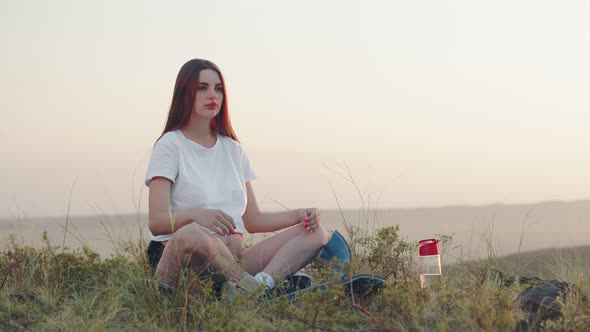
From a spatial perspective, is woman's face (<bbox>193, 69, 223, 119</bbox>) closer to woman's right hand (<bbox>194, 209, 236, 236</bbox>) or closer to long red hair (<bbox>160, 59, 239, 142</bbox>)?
long red hair (<bbox>160, 59, 239, 142</bbox>)

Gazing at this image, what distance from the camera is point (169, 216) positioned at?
14.8 ft

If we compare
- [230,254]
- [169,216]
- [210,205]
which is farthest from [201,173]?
[230,254]

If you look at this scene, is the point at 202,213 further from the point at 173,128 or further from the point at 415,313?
the point at 415,313

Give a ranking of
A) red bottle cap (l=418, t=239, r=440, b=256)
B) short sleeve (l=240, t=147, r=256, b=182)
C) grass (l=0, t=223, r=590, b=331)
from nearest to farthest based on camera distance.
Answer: grass (l=0, t=223, r=590, b=331) → red bottle cap (l=418, t=239, r=440, b=256) → short sleeve (l=240, t=147, r=256, b=182)

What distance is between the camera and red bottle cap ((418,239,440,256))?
4363 mm

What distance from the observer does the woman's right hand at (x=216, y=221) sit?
14.4 ft

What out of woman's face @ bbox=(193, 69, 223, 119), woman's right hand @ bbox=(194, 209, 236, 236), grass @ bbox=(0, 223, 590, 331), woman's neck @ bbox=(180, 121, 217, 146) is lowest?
grass @ bbox=(0, 223, 590, 331)

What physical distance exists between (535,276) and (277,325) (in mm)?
2511

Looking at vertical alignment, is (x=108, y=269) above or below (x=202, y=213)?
below

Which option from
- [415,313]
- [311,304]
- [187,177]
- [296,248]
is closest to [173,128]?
[187,177]

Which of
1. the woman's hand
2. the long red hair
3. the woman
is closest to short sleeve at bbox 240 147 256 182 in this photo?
the woman

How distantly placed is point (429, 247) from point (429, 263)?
6.2 inches

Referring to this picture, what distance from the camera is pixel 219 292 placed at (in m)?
4.44

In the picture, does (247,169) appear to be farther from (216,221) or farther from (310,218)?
(216,221)
